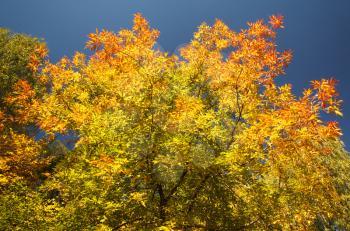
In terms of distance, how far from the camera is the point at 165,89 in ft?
37.7

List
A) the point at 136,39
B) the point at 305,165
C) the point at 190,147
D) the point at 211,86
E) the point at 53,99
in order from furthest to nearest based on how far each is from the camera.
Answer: the point at 136,39 → the point at 53,99 → the point at 211,86 → the point at 305,165 → the point at 190,147

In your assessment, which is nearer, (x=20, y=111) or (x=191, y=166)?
(x=191, y=166)

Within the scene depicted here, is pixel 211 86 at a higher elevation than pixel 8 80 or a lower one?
lower

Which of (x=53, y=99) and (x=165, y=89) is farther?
(x=53, y=99)

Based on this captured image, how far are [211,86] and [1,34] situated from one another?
20.1 m

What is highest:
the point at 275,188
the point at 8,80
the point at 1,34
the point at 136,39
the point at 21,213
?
the point at 1,34

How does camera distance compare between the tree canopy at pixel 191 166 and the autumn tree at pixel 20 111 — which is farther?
the autumn tree at pixel 20 111

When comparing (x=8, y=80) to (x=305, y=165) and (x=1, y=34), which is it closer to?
(x=1, y=34)

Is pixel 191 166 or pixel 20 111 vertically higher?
pixel 20 111

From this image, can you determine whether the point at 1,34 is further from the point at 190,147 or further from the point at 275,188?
the point at 275,188

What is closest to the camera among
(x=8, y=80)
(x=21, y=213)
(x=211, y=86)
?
(x=21, y=213)

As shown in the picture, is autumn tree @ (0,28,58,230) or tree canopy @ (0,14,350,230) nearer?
tree canopy @ (0,14,350,230)

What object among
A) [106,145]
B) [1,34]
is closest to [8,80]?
[1,34]

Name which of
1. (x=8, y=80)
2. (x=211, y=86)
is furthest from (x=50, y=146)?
(x=211, y=86)
